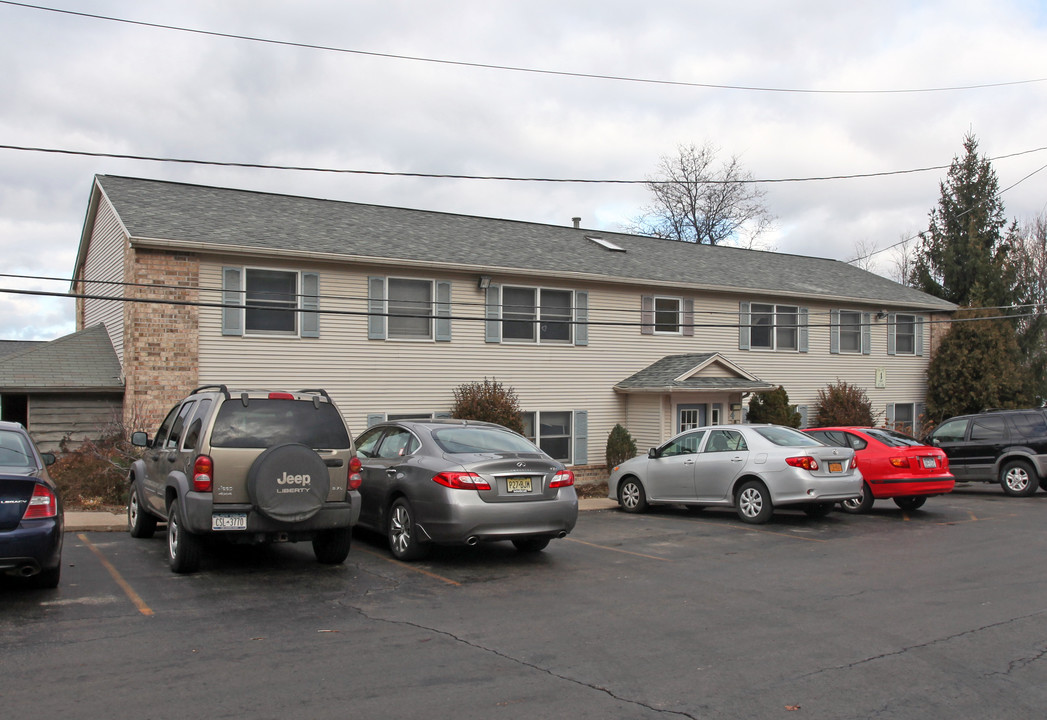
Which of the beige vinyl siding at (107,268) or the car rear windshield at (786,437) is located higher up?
the beige vinyl siding at (107,268)

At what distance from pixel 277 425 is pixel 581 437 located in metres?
12.4

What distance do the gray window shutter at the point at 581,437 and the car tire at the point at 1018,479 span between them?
8843mm

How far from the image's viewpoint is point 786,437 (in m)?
13.4

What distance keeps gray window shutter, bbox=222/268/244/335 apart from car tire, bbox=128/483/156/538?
5.41 m

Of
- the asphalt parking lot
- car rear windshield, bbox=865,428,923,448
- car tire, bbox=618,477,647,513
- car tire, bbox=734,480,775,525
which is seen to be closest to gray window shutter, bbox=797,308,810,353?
car rear windshield, bbox=865,428,923,448

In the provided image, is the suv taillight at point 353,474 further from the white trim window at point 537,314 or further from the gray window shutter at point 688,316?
the gray window shutter at point 688,316

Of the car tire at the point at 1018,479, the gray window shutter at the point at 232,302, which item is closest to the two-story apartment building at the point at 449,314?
the gray window shutter at the point at 232,302

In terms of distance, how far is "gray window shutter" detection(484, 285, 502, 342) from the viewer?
1917 cm

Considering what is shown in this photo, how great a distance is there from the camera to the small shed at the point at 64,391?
617 inches

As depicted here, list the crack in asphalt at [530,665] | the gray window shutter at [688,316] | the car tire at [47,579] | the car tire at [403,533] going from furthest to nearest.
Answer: the gray window shutter at [688,316] → the car tire at [403,533] → the car tire at [47,579] → the crack in asphalt at [530,665]

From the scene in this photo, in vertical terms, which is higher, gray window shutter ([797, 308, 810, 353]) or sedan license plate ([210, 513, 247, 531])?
gray window shutter ([797, 308, 810, 353])

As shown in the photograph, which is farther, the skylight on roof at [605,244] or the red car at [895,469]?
the skylight on roof at [605,244]

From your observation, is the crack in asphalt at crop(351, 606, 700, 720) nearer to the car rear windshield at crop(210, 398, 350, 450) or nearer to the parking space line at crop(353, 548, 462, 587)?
the parking space line at crop(353, 548, 462, 587)

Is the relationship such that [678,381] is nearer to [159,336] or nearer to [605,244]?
[605,244]
